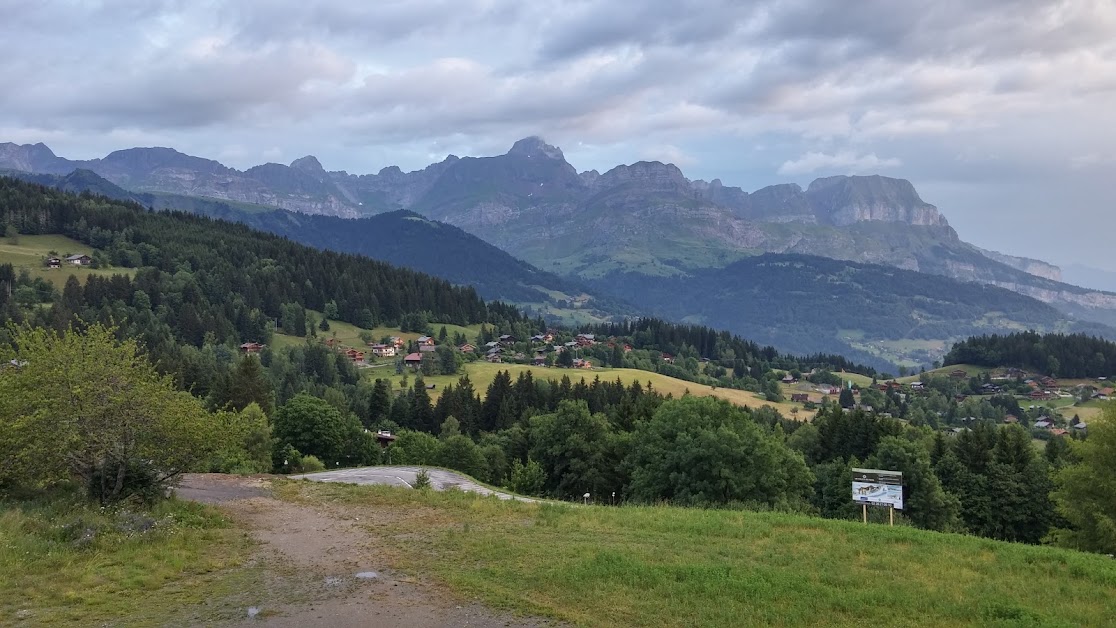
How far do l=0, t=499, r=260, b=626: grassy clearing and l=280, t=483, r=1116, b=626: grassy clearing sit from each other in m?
5.04

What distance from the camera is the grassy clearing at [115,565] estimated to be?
16.0 meters

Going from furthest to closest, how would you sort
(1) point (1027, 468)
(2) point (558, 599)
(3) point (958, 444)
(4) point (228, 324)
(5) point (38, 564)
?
(4) point (228, 324) → (3) point (958, 444) → (1) point (1027, 468) → (5) point (38, 564) → (2) point (558, 599)

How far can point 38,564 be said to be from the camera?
61.1 ft

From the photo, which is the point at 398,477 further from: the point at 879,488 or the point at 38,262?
the point at 38,262

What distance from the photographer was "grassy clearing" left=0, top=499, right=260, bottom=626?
16016 millimetres

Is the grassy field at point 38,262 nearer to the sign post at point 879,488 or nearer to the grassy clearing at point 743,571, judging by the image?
the grassy clearing at point 743,571

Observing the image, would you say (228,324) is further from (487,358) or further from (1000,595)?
(1000,595)

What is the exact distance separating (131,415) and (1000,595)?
27781mm

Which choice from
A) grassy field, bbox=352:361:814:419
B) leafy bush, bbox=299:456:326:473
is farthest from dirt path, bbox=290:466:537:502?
grassy field, bbox=352:361:814:419

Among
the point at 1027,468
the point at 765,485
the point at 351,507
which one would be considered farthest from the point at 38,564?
the point at 1027,468

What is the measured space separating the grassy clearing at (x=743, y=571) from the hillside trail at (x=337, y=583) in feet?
2.57

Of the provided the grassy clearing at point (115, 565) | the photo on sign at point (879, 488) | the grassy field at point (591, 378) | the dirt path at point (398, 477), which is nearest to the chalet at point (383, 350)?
the grassy field at point (591, 378)

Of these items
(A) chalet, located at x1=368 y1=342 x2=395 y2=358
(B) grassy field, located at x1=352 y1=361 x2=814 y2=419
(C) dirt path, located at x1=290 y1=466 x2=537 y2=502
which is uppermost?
(C) dirt path, located at x1=290 y1=466 x2=537 y2=502

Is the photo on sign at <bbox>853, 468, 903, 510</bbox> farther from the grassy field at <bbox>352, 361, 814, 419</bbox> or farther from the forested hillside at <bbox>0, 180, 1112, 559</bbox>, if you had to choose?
the grassy field at <bbox>352, 361, 814, 419</bbox>
